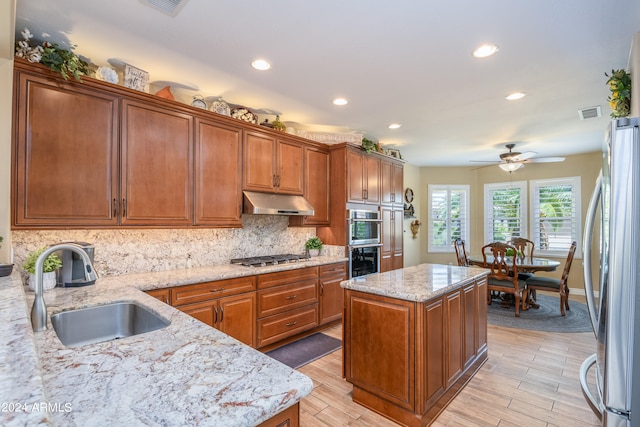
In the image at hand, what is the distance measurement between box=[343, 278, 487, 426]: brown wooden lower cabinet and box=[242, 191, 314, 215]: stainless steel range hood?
146 cm

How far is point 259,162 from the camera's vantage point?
3.61 m

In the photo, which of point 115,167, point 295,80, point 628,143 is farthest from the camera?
point 295,80

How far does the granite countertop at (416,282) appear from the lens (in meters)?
Result: 2.11

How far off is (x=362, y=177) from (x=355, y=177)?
0.18 meters

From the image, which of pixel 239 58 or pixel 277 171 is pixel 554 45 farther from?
pixel 277 171

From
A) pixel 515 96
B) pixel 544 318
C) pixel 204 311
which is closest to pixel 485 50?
pixel 515 96

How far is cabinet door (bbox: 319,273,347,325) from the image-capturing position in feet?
12.8

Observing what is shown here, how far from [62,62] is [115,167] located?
2.59 feet

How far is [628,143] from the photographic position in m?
1.26

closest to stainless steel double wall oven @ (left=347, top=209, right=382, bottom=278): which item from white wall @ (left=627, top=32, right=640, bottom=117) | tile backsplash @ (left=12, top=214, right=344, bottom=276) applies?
tile backsplash @ (left=12, top=214, right=344, bottom=276)

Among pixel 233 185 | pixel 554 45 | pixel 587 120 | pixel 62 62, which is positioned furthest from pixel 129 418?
pixel 587 120

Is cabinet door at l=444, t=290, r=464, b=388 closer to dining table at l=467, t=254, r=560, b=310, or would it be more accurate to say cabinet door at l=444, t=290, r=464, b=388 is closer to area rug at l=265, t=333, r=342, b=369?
area rug at l=265, t=333, r=342, b=369

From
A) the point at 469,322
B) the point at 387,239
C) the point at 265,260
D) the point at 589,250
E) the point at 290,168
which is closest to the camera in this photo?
the point at 589,250

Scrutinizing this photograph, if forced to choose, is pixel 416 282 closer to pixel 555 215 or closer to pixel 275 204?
pixel 275 204
